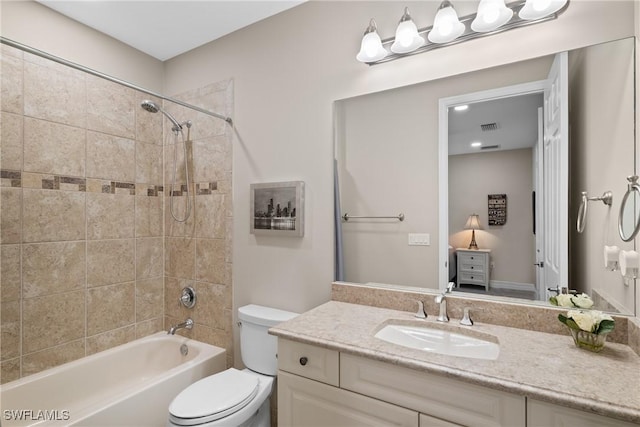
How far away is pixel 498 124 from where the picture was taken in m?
1.39

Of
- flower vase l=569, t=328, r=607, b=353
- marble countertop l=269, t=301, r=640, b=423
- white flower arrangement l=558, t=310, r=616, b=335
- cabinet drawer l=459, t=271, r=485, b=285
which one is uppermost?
cabinet drawer l=459, t=271, r=485, b=285

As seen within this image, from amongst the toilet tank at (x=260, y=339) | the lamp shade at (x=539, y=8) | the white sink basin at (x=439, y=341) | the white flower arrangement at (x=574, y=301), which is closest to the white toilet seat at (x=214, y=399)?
the toilet tank at (x=260, y=339)

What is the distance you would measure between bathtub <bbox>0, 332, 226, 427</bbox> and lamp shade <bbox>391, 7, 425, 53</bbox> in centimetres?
220

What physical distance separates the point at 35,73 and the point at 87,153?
20.1 inches

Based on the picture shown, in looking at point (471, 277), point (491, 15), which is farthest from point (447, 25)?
point (471, 277)

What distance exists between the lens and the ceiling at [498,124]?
52.2 inches

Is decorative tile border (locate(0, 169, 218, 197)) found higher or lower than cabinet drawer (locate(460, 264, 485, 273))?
higher

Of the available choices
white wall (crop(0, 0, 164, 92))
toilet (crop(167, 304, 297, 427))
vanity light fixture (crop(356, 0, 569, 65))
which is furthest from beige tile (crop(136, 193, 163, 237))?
vanity light fixture (crop(356, 0, 569, 65))

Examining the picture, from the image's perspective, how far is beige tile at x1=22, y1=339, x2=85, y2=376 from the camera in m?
1.79

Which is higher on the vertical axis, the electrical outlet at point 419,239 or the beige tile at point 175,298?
the electrical outlet at point 419,239

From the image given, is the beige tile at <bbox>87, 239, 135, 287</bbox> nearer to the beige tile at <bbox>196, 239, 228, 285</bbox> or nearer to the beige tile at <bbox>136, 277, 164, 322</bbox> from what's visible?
the beige tile at <bbox>136, 277, 164, 322</bbox>

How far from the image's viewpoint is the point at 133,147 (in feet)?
7.69

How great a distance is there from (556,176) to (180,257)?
245 centimetres

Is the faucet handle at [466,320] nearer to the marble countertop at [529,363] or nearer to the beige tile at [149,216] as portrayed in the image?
the marble countertop at [529,363]
